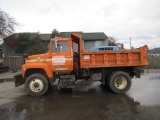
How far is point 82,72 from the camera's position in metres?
10.9

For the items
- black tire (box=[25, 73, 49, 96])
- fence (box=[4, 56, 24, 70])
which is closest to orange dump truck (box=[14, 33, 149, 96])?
black tire (box=[25, 73, 49, 96])

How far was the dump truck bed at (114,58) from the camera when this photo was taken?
1045 centimetres

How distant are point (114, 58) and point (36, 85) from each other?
3992 millimetres

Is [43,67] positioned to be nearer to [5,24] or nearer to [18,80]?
[18,80]

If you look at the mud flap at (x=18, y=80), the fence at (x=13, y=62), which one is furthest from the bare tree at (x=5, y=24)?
the mud flap at (x=18, y=80)

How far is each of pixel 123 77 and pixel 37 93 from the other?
13.9ft

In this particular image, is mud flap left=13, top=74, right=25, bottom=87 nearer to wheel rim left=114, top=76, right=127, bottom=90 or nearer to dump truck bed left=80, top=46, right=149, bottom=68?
dump truck bed left=80, top=46, right=149, bottom=68

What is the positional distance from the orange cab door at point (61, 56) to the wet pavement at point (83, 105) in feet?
4.41

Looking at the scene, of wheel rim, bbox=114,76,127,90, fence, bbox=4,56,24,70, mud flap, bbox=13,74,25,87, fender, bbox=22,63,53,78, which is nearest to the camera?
fender, bbox=22,63,53,78

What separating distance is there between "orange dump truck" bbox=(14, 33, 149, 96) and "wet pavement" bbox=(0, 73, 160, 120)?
0.56 meters

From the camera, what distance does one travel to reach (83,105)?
8328 millimetres

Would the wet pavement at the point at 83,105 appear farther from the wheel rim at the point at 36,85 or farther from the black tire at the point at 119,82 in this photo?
the wheel rim at the point at 36,85

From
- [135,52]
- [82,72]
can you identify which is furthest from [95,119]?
[135,52]

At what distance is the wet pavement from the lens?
22.8 feet
